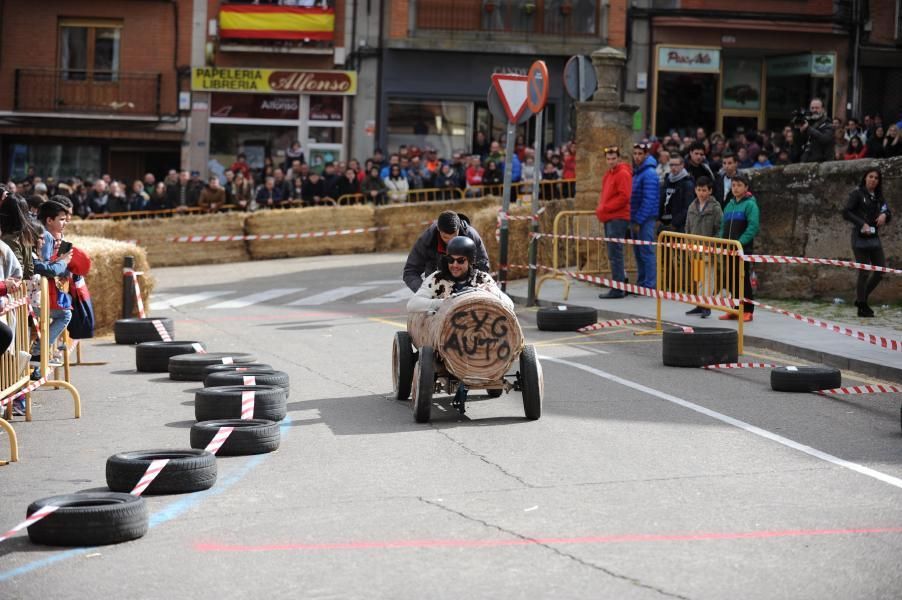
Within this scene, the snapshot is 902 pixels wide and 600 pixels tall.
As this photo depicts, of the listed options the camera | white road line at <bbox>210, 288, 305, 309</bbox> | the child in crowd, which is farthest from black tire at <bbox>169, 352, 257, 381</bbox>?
the camera

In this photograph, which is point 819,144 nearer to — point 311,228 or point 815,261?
point 815,261

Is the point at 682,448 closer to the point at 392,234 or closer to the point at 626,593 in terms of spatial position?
the point at 626,593


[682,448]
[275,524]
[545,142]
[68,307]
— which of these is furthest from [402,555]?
[545,142]

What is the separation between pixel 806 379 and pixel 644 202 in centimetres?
779

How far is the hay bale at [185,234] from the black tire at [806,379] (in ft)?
65.0

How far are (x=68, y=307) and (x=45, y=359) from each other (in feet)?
5.05

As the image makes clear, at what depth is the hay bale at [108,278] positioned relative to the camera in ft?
57.5

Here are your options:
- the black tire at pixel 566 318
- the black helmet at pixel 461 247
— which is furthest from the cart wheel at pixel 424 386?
the black tire at pixel 566 318

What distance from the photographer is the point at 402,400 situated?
1141 cm

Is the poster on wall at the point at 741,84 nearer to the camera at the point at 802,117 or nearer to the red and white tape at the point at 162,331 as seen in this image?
the camera at the point at 802,117

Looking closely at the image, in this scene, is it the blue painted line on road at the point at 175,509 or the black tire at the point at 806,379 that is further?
the black tire at the point at 806,379

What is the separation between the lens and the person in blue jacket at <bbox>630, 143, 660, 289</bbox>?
62.7 ft

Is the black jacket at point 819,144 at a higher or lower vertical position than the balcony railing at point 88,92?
lower

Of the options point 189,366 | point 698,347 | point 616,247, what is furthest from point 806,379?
point 616,247
